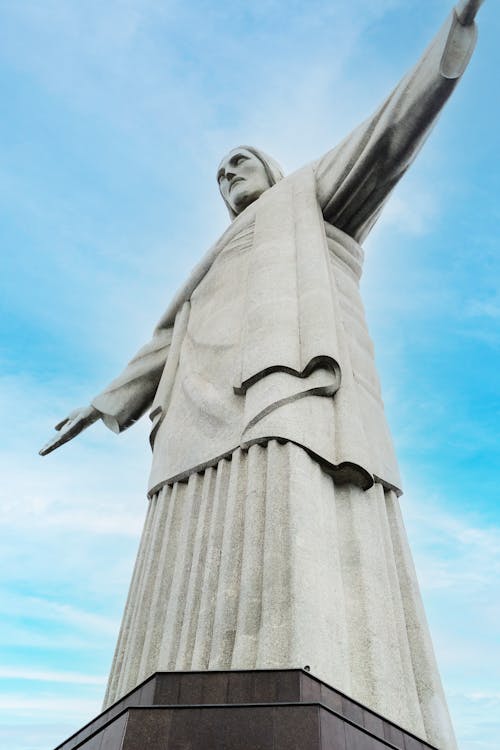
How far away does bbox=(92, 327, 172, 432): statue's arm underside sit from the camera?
717 cm

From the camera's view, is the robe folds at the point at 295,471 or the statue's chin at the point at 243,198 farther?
the statue's chin at the point at 243,198

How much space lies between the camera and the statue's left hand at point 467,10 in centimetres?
528

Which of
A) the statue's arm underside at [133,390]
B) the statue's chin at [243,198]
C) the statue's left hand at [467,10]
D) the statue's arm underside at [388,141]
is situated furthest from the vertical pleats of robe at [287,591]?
the statue's chin at [243,198]

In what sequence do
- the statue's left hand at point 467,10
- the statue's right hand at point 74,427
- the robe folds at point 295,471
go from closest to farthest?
the robe folds at point 295,471, the statue's left hand at point 467,10, the statue's right hand at point 74,427

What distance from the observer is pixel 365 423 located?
17.1 ft

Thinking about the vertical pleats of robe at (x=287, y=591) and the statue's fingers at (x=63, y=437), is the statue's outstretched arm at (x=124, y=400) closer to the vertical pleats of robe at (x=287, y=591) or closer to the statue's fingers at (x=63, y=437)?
the statue's fingers at (x=63, y=437)

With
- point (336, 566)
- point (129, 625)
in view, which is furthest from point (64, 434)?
point (336, 566)

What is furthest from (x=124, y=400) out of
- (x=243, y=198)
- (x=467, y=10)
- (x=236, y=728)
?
(x=236, y=728)

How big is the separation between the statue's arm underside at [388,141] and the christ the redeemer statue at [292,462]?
16 millimetres

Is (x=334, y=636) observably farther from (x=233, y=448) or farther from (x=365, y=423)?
(x=365, y=423)

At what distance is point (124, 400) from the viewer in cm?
720

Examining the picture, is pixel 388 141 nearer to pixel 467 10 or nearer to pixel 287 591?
pixel 467 10

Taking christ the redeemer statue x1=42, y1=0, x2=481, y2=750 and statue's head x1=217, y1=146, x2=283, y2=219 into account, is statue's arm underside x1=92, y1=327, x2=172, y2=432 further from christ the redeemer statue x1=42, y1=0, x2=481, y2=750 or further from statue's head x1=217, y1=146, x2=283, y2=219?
statue's head x1=217, y1=146, x2=283, y2=219

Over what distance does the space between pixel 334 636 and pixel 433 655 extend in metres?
0.99
